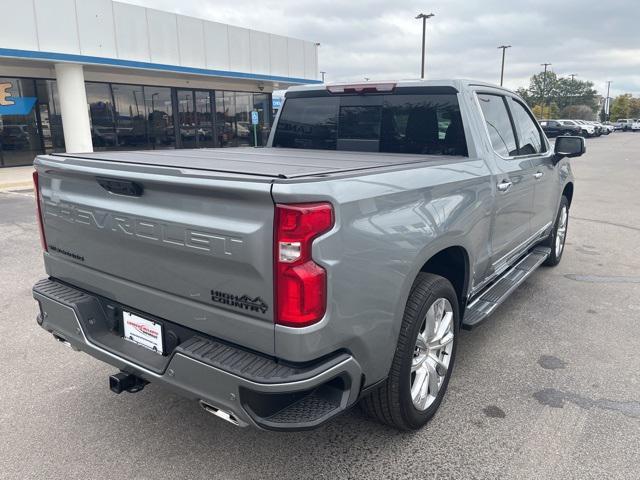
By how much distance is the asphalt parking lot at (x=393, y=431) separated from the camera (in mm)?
2596

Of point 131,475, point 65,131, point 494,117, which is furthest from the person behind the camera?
point 65,131

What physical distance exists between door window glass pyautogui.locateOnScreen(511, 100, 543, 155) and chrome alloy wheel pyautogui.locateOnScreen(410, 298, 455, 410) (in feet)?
6.69

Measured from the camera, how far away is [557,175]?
207 inches

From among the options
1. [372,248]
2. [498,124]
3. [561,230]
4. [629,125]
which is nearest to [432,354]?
[372,248]

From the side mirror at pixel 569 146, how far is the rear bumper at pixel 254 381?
3687 mm

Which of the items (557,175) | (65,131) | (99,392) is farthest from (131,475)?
(65,131)

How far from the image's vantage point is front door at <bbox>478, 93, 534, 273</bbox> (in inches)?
143

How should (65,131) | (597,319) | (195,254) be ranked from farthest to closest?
(65,131) < (597,319) < (195,254)

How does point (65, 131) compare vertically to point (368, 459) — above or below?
above

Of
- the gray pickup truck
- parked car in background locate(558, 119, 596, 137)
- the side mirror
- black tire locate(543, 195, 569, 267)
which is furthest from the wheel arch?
parked car in background locate(558, 119, 596, 137)

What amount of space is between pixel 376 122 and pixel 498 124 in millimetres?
961

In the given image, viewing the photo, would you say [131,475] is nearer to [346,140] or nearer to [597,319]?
[346,140]

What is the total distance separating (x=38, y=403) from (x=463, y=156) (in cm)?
316

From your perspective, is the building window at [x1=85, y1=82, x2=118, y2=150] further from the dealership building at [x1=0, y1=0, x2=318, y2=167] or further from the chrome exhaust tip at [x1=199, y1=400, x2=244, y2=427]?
the chrome exhaust tip at [x1=199, y1=400, x2=244, y2=427]
